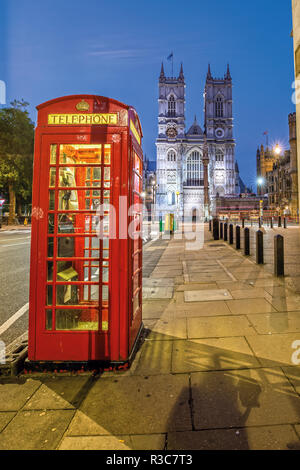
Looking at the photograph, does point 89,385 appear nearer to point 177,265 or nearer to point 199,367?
point 199,367

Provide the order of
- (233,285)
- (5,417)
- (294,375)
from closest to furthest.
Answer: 1. (5,417)
2. (294,375)
3. (233,285)

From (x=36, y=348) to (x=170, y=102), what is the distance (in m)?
82.2

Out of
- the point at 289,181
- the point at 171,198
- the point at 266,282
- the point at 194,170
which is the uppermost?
the point at 194,170

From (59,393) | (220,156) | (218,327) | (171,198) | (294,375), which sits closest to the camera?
(59,393)

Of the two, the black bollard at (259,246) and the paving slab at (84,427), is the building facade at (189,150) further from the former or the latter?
the paving slab at (84,427)

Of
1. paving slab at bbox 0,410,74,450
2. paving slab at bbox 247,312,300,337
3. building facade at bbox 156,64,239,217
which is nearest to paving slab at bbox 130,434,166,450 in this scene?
paving slab at bbox 0,410,74,450

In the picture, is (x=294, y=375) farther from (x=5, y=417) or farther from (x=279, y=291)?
(x=279, y=291)

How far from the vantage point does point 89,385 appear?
2.20 m

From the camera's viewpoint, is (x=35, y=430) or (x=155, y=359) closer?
(x=35, y=430)

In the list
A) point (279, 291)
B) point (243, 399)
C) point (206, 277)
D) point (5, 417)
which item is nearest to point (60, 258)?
point (5, 417)

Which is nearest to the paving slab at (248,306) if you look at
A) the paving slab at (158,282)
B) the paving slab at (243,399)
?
the paving slab at (243,399)

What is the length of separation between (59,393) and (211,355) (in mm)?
1482

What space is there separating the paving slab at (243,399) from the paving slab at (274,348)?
16 cm

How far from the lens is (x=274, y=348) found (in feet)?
8.84
